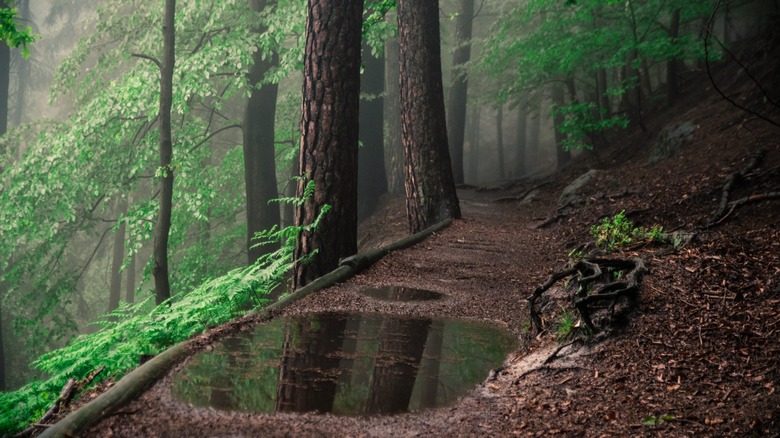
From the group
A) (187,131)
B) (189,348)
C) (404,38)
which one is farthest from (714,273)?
(187,131)

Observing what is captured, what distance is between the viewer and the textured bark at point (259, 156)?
41.1 ft

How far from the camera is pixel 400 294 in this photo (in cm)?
562

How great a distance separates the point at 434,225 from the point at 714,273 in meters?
5.78

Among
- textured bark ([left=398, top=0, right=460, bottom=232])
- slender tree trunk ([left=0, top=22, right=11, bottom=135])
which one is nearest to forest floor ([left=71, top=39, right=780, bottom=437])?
textured bark ([left=398, top=0, right=460, bottom=232])

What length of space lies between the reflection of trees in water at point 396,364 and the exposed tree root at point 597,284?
3.11 ft

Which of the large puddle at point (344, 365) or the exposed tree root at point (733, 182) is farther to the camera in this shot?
the exposed tree root at point (733, 182)

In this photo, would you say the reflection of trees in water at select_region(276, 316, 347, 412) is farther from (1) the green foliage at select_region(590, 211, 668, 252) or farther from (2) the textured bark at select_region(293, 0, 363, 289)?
(1) the green foliage at select_region(590, 211, 668, 252)

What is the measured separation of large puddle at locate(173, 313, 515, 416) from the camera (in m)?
2.94

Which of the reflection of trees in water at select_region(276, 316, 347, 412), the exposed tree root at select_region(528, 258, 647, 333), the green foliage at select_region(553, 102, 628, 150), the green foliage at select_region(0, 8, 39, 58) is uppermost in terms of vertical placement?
the green foliage at select_region(0, 8, 39, 58)

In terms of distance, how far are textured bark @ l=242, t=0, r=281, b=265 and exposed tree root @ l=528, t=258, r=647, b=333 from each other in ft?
29.2

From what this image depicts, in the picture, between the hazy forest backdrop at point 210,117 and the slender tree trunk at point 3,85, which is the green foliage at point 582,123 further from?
the slender tree trunk at point 3,85

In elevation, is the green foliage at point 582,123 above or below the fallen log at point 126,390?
above

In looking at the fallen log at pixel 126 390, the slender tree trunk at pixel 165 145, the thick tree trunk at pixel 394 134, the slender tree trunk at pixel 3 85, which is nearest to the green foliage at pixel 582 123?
the thick tree trunk at pixel 394 134

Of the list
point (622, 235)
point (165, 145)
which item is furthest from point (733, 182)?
point (165, 145)
